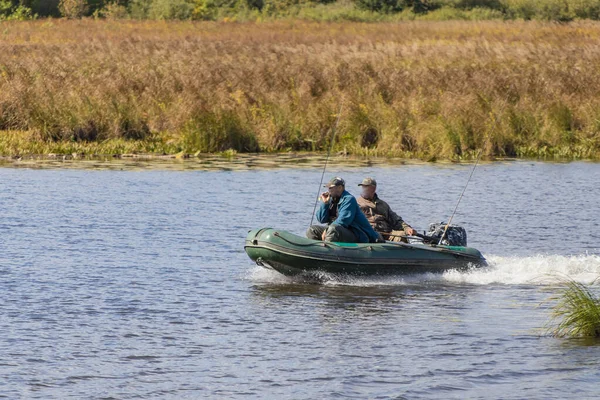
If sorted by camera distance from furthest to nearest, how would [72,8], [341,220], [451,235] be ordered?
[72,8]
[451,235]
[341,220]

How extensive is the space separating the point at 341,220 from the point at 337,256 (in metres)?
0.54

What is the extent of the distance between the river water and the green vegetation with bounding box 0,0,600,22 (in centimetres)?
3546

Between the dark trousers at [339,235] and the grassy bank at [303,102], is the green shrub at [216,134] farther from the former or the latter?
the dark trousers at [339,235]

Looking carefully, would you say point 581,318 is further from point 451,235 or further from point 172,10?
point 172,10

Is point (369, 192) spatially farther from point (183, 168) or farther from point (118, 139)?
point (118, 139)

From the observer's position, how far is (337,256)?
48.5 ft

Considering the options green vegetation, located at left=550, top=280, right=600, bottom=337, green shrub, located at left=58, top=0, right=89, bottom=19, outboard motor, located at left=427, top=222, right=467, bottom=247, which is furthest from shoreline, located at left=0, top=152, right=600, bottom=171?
green shrub, located at left=58, top=0, right=89, bottom=19

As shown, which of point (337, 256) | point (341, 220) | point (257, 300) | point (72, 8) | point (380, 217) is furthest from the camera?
point (72, 8)

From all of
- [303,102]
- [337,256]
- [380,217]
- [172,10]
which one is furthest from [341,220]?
[172,10]

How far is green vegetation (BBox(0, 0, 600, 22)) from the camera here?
188 feet

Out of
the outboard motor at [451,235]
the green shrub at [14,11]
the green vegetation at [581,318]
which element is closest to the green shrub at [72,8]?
the green shrub at [14,11]

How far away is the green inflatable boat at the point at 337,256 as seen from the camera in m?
14.8

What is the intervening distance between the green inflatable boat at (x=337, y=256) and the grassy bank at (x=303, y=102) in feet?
37.4

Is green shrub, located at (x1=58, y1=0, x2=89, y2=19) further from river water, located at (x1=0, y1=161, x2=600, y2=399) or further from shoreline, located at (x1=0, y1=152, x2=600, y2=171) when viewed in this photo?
river water, located at (x1=0, y1=161, x2=600, y2=399)
